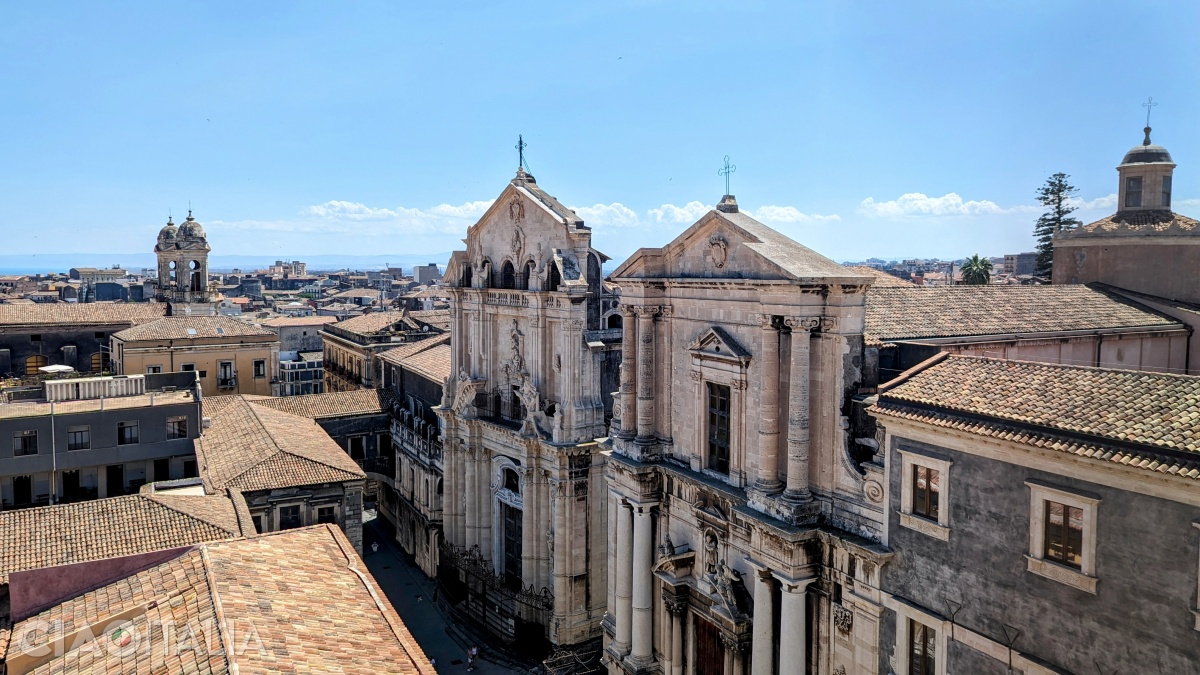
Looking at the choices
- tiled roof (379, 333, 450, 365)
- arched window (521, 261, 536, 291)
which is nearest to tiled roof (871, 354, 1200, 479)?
arched window (521, 261, 536, 291)

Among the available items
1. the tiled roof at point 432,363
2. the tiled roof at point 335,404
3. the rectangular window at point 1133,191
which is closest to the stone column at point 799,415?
the rectangular window at point 1133,191

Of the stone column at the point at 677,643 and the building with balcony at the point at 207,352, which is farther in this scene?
the building with balcony at the point at 207,352

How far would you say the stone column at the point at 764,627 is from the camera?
2083 cm

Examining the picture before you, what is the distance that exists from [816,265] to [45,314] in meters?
61.8

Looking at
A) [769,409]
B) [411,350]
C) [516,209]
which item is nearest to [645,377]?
[769,409]

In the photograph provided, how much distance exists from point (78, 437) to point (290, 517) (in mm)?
9612

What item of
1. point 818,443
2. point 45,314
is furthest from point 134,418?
point 45,314

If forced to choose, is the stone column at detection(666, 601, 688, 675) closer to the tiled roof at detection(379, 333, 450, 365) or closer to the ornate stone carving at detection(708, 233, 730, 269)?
the ornate stone carving at detection(708, 233, 730, 269)

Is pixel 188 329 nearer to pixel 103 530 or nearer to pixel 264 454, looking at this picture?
pixel 264 454

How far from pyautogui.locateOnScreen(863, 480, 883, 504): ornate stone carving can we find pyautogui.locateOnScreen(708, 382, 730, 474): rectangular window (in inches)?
205

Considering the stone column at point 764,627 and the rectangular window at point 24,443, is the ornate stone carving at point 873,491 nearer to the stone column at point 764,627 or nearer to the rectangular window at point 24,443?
the stone column at point 764,627

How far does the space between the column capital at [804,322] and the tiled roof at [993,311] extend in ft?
5.51

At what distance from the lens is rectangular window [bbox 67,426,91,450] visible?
34.8 metres

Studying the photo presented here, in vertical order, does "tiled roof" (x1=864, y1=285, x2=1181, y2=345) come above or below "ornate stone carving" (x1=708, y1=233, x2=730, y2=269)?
below
